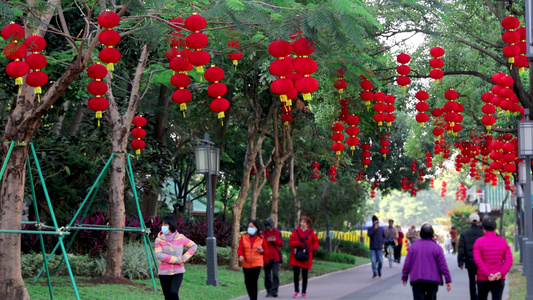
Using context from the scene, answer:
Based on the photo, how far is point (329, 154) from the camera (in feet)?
85.1

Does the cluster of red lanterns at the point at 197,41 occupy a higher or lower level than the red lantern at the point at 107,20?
lower

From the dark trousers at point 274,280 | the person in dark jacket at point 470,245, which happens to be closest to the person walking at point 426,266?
the person in dark jacket at point 470,245

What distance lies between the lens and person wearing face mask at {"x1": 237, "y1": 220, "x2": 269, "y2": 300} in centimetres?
1379

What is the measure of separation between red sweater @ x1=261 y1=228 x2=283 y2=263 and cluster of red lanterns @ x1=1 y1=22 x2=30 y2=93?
7.45 m

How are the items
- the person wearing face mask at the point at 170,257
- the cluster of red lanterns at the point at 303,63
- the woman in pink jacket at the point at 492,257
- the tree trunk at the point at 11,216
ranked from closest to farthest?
1. the cluster of red lanterns at the point at 303,63
2. the person wearing face mask at the point at 170,257
3. the woman in pink jacket at the point at 492,257
4. the tree trunk at the point at 11,216

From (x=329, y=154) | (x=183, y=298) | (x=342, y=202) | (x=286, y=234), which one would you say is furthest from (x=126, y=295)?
(x=286, y=234)

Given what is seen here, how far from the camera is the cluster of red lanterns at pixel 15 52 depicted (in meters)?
9.48

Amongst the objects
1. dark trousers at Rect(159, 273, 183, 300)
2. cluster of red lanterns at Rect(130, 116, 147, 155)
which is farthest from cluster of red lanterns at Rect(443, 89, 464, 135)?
dark trousers at Rect(159, 273, 183, 300)

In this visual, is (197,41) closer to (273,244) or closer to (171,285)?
(171,285)

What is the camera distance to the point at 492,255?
1126cm

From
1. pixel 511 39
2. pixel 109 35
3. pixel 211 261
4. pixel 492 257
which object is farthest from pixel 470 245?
pixel 109 35

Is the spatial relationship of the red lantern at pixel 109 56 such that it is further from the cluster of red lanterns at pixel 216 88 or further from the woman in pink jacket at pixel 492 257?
the woman in pink jacket at pixel 492 257

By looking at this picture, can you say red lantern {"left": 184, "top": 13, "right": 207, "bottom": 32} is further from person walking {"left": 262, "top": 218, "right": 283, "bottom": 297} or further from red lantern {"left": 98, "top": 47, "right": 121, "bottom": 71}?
person walking {"left": 262, "top": 218, "right": 283, "bottom": 297}

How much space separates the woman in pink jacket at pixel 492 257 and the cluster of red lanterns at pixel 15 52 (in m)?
7.06
